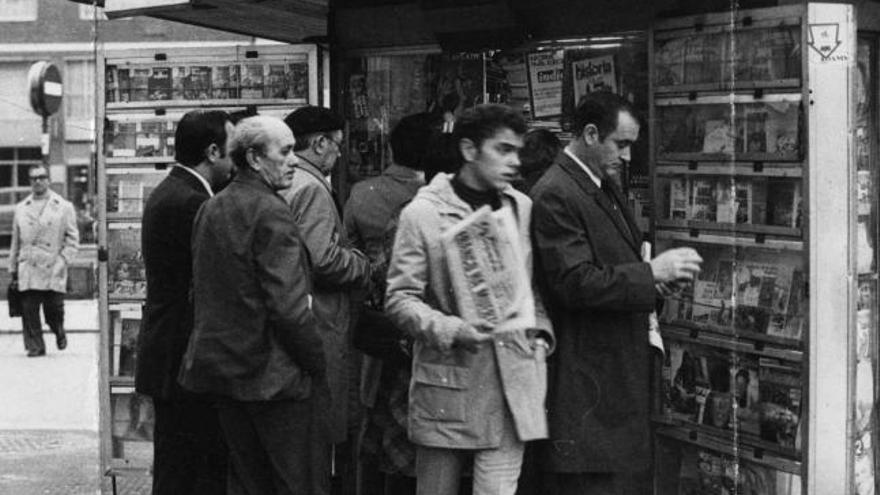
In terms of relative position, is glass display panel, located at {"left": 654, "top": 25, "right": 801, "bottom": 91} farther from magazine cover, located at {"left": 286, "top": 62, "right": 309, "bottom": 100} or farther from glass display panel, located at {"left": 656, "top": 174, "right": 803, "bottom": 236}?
magazine cover, located at {"left": 286, "top": 62, "right": 309, "bottom": 100}

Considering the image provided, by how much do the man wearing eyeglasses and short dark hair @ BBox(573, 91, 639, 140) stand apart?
10.6m

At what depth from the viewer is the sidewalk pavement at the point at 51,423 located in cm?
825

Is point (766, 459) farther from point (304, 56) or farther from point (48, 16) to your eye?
point (48, 16)

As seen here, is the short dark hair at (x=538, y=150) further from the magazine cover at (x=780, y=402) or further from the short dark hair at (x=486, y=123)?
the magazine cover at (x=780, y=402)

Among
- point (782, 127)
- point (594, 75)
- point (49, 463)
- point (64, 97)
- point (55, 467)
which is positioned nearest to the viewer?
point (782, 127)

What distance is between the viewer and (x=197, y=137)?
19.1ft

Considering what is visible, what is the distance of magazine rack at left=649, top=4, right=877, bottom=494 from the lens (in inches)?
215

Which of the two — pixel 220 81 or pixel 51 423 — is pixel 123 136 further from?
pixel 51 423

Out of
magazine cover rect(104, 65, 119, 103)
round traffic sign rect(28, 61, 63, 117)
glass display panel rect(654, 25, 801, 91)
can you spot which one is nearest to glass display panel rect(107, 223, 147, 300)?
magazine cover rect(104, 65, 119, 103)

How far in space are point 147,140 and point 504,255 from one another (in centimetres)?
340

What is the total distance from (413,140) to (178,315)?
3.98 ft

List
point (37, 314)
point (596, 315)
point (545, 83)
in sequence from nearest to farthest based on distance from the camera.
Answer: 1. point (596, 315)
2. point (545, 83)
3. point (37, 314)

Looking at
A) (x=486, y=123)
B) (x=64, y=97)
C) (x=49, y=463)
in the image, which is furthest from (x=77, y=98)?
(x=486, y=123)

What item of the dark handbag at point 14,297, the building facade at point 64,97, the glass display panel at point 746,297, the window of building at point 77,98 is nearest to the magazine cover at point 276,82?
the glass display panel at point 746,297
